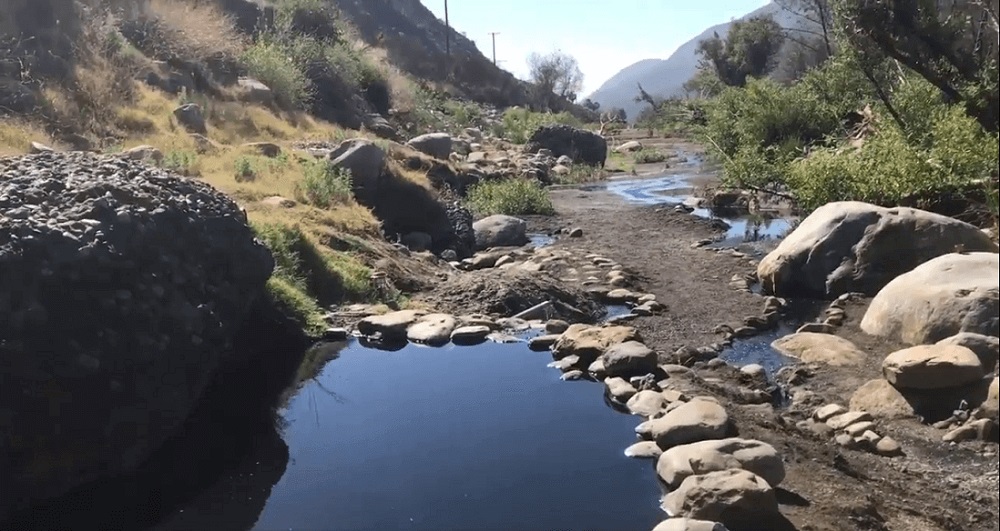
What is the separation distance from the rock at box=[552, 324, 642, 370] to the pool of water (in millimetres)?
367

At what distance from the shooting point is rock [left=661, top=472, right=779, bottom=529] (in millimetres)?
4812

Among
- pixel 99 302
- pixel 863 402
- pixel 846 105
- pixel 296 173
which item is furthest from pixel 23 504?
pixel 846 105

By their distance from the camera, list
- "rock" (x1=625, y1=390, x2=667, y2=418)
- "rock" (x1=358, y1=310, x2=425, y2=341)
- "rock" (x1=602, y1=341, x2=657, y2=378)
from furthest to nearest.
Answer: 1. "rock" (x1=358, y1=310, x2=425, y2=341)
2. "rock" (x1=602, y1=341, x2=657, y2=378)
3. "rock" (x1=625, y1=390, x2=667, y2=418)

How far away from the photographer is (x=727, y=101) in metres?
21.4

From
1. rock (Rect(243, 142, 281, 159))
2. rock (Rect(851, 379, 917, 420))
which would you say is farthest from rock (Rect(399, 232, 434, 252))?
rock (Rect(851, 379, 917, 420))

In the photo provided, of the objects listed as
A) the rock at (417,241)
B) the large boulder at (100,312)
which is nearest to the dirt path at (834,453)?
the rock at (417,241)

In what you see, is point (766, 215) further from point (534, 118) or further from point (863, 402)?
point (534, 118)

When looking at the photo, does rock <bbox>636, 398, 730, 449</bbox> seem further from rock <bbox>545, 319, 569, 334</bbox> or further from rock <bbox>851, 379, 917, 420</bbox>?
rock <bbox>545, 319, 569, 334</bbox>

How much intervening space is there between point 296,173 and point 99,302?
23.9 ft

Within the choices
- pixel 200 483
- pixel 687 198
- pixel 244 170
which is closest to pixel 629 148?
pixel 687 198

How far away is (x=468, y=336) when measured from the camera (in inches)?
361

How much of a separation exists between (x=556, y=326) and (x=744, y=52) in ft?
135

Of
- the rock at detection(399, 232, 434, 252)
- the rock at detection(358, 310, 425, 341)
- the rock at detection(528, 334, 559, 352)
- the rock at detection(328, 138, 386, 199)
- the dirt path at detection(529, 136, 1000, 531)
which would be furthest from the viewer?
the rock at detection(328, 138, 386, 199)

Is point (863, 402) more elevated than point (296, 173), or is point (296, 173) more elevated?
point (296, 173)
